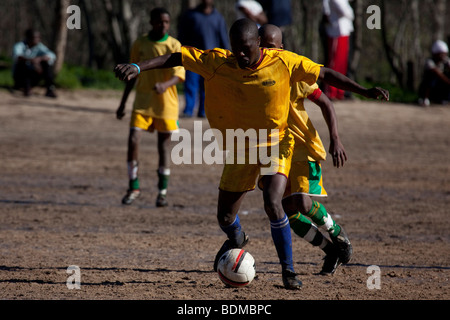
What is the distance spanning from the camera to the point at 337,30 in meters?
16.8

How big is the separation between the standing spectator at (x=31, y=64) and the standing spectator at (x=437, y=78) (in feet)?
30.5

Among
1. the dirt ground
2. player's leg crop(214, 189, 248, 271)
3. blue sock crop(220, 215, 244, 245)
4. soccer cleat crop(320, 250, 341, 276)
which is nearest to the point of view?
the dirt ground

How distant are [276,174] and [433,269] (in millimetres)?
1675

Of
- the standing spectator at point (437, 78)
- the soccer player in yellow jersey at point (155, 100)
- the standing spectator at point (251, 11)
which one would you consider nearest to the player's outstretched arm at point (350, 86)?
the soccer player in yellow jersey at point (155, 100)

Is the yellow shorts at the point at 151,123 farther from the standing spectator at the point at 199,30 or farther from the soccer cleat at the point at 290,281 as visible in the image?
the standing spectator at the point at 199,30

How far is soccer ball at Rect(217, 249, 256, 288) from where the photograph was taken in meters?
5.16

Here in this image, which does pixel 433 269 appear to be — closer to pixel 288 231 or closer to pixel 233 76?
pixel 288 231

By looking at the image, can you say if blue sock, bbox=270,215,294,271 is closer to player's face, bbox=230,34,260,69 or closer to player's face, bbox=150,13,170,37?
player's face, bbox=230,34,260,69

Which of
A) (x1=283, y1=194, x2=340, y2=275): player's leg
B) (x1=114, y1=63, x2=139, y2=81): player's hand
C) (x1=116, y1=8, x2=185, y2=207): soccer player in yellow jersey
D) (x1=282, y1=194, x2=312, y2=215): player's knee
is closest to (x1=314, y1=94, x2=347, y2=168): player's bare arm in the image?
(x1=282, y1=194, x2=312, y2=215): player's knee

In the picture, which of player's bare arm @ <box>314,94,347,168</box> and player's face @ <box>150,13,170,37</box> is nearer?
player's bare arm @ <box>314,94,347,168</box>

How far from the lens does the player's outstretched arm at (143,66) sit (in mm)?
5031

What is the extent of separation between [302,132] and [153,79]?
3.23m

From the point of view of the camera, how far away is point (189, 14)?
15094 mm
